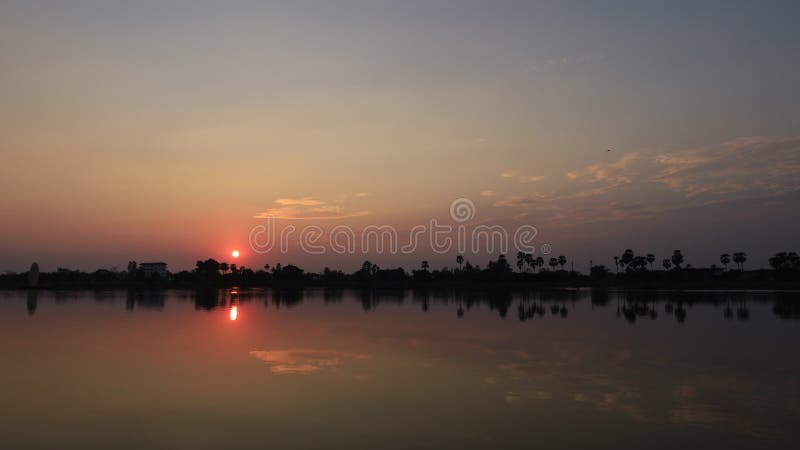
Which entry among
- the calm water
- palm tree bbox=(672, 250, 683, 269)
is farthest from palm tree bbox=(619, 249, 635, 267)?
the calm water

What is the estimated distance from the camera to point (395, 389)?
16562 mm

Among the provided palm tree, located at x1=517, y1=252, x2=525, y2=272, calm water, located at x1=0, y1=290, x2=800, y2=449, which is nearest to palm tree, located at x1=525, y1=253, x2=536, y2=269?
palm tree, located at x1=517, y1=252, x2=525, y2=272

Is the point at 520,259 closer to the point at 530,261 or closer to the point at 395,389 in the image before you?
the point at 530,261

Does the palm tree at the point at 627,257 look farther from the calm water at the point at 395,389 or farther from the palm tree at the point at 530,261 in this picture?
the calm water at the point at 395,389

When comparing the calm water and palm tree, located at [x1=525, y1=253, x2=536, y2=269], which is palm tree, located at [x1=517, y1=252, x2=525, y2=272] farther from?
the calm water

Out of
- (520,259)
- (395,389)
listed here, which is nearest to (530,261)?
(520,259)

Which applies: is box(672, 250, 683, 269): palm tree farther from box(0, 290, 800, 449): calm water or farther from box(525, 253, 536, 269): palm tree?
box(0, 290, 800, 449): calm water

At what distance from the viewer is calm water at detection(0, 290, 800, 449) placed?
1200 cm

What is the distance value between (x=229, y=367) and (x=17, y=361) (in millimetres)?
8276

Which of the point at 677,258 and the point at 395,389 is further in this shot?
the point at 677,258

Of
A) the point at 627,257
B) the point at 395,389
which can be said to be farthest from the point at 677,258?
the point at 395,389

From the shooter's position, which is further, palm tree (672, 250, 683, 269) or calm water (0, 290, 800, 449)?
palm tree (672, 250, 683, 269)

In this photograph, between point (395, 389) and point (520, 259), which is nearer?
point (395, 389)

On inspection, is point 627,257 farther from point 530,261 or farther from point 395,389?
point 395,389
